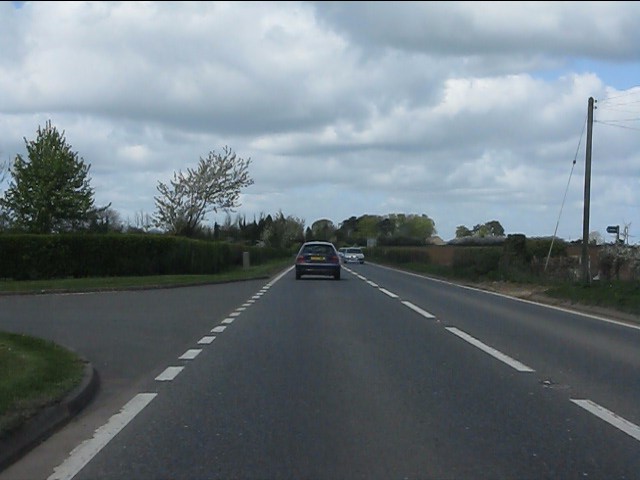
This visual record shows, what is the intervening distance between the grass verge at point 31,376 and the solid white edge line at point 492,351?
5.66 metres

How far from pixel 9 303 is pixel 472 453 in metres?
18.9

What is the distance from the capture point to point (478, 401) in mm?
9859

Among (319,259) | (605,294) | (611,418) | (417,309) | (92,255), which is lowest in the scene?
(611,418)

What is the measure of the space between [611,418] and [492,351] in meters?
5.33

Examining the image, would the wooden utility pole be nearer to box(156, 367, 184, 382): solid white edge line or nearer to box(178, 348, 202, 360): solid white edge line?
box(178, 348, 202, 360): solid white edge line

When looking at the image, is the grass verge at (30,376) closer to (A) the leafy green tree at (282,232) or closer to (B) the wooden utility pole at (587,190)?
(B) the wooden utility pole at (587,190)

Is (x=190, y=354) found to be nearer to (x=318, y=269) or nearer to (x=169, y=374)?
(x=169, y=374)

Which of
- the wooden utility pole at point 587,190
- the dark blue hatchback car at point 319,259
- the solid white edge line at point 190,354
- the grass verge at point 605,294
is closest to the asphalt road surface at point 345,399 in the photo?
the solid white edge line at point 190,354

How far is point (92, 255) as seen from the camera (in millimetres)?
38406

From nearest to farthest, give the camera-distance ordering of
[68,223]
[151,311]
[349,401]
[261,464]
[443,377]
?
[261,464] < [349,401] < [443,377] < [151,311] < [68,223]

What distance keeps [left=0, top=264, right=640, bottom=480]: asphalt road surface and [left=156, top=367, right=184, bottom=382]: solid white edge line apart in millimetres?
25

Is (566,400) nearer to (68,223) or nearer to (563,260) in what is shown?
(563,260)

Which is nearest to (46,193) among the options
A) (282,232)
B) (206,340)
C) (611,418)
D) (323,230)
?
(206,340)

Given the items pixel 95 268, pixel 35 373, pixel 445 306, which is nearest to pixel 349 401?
pixel 35 373
